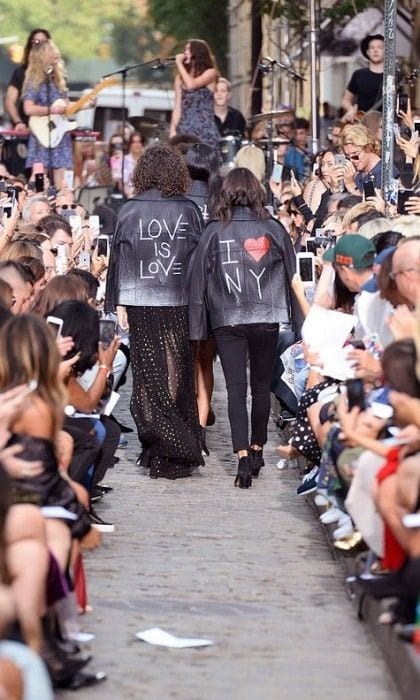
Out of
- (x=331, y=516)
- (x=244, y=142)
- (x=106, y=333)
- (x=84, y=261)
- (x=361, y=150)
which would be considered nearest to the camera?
(x=331, y=516)

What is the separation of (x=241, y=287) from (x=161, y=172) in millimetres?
943

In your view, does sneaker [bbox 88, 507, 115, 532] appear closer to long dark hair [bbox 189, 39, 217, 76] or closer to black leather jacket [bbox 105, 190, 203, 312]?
black leather jacket [bbox 105, 190, 203, 312]

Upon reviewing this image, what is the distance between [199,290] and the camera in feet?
38.5

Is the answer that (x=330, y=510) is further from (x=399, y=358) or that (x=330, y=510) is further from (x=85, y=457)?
(x=399, y=358)

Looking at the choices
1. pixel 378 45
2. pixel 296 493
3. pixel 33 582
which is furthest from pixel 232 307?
pixel 378 45

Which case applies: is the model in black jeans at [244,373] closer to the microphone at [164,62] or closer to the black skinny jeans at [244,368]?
the black skinny jeans at [244,368]

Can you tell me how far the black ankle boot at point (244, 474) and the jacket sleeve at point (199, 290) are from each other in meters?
0.83

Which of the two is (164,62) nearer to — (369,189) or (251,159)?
(251,159)

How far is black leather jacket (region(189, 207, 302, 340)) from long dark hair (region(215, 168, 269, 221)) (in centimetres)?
4

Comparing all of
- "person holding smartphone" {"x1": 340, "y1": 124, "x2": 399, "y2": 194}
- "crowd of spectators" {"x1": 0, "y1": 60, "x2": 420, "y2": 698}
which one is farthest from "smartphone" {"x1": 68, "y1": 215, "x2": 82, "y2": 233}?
"person holding smartphone" {"x1": 340, "y1": 124, "x2": 399, "y2": 194}

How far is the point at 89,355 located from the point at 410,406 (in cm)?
259

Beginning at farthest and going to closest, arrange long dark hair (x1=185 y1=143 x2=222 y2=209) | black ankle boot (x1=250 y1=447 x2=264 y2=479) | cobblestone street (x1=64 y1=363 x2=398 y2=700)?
long dark hair (x1=185 y1=143 x2=222 y2=209), black ankle boot (x1=250 y1=447 x2=264 y2=479), cobblestone street (x1=64 y1=363 x2=398 y2=700)

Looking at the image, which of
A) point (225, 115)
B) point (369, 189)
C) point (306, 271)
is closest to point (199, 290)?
point (306, 271)

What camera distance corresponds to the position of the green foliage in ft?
124
